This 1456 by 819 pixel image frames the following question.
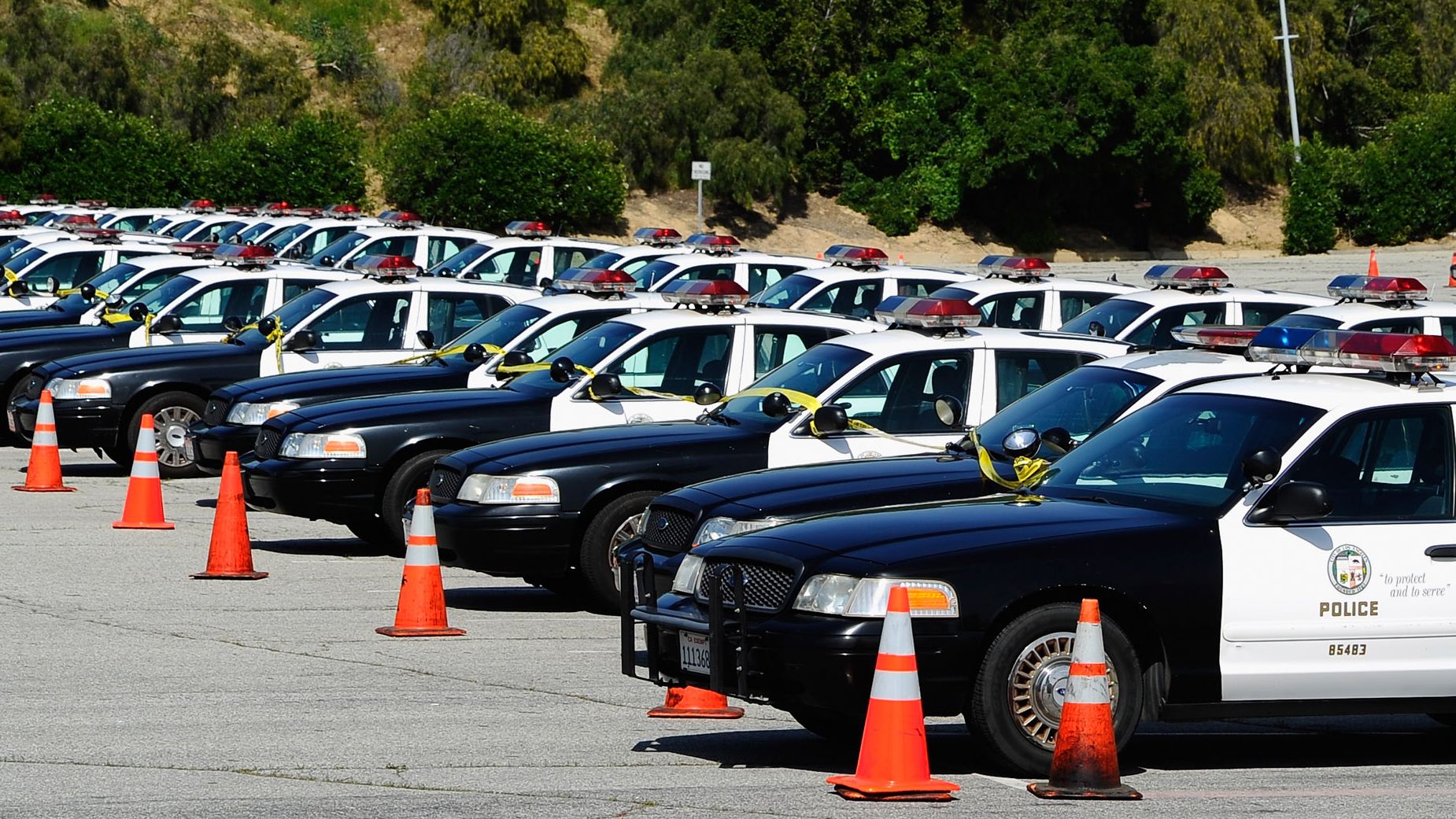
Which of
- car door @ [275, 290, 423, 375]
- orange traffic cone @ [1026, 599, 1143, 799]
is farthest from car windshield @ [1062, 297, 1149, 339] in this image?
orange traffic cone @ [1026, 599, 1143, 799]

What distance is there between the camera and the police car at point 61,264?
2572 cm

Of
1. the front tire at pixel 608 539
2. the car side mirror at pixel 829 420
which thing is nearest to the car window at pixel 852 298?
the car side mirror at pixel 829 420

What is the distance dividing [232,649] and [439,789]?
11.2 ft

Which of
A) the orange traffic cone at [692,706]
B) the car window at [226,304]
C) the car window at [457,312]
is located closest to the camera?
the orange traffic cone at [692,706]

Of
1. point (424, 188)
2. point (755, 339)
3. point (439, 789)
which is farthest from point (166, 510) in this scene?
point (424, 188)

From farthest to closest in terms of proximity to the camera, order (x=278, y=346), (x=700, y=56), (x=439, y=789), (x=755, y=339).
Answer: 1. (x=700, y=56)
2. (x=278, y=346)
3. (x=755, y=339)
4. (x=439, y=789)

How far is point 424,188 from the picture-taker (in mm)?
54625

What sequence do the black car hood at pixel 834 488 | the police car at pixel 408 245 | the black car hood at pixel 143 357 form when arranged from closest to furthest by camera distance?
the black car hood at pixel 834 488, the black car hood at pixel 143 357, the police car at pixel 408 245

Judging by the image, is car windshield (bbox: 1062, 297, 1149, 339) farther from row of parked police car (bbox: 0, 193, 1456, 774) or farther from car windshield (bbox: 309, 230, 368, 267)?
car windshield (bbox: 309, 230, 368, 267)

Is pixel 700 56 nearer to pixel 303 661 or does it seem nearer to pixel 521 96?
pixel 521 96

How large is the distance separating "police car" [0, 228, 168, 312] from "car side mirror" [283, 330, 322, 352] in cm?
857

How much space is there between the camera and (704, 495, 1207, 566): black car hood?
24.7ft

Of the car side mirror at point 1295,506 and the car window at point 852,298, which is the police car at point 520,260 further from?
the car side mirror at point 1295,506

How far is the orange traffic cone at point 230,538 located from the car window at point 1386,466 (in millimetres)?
7038
